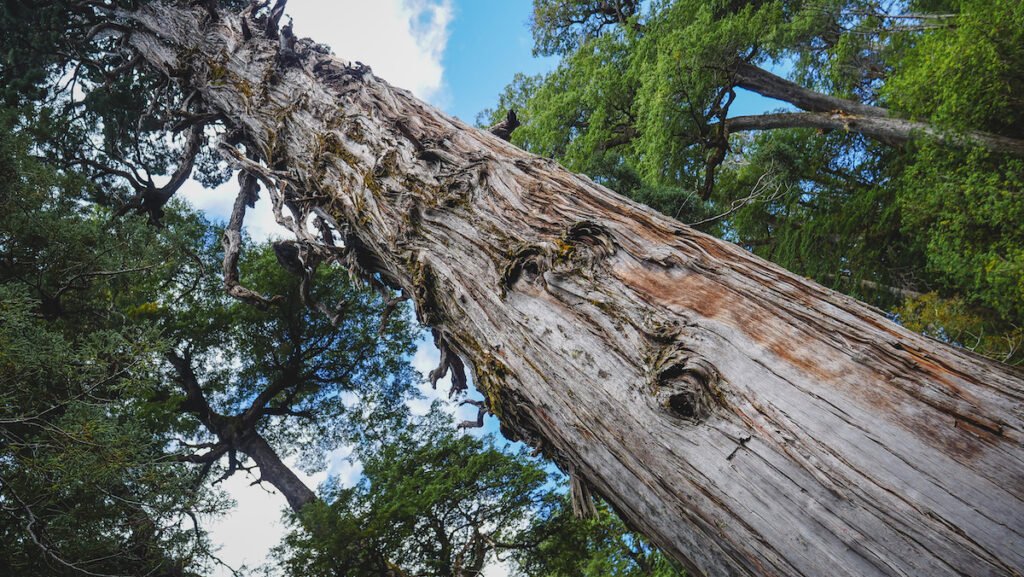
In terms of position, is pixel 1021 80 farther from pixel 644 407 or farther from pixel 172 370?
pixel 172 370

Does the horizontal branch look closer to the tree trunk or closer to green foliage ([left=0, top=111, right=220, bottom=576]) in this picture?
green foliage ([left=0, top=111, right=220, bottom=576])

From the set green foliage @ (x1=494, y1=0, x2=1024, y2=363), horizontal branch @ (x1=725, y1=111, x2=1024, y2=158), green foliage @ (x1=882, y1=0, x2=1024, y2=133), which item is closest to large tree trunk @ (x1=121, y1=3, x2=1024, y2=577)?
green foliage @ (x1=494, y1=0, x2=1024, y2=363)

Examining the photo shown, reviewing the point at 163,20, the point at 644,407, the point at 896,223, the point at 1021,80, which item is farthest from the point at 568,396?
the point at 896,223

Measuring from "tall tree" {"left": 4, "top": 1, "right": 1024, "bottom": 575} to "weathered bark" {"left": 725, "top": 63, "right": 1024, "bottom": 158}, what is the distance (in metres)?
7.23

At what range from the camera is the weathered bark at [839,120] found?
6.97 m

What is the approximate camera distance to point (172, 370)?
1055cm

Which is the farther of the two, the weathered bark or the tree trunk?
the tree trunk

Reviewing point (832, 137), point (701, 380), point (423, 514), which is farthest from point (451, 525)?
point (832, 137)

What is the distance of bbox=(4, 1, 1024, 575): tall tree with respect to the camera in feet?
3.47

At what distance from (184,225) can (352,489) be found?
6346 millimetres

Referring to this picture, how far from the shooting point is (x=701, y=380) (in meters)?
1.44

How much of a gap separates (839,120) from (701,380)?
911 centimetres

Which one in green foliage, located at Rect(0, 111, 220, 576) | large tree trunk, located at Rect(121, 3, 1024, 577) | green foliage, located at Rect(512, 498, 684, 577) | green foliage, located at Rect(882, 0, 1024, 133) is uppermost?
green foliage, located at Rect(0, 111, 220, 576)

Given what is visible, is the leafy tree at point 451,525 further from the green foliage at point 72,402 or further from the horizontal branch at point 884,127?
the horizontal branch at point 884,127
